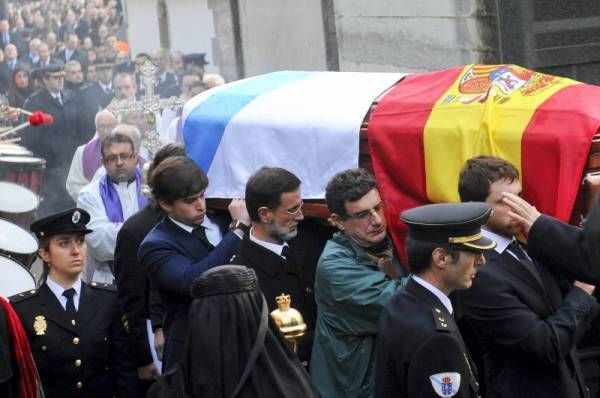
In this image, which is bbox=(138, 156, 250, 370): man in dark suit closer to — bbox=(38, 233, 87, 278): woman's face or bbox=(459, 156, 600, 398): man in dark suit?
bbox=(38, 233, 87, 278): woman's face

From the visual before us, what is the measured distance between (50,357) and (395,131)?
172 cm

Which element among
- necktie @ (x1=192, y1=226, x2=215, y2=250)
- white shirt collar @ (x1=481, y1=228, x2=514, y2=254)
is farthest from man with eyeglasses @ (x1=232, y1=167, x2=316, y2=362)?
white shirt collar @ (x1=481, y1=228, x2=514, y2=254)

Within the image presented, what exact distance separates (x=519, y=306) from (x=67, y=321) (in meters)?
2.07

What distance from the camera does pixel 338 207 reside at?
5.81 m

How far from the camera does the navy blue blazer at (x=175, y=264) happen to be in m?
6.03

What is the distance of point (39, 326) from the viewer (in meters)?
6.48

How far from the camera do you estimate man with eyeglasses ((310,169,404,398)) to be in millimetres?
5668

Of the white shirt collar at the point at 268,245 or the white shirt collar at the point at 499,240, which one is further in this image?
the white shirt collar at the point at 268,245

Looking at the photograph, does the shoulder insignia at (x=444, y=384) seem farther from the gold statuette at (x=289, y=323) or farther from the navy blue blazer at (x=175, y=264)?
the navy blue blazer at (x=175, y=264)

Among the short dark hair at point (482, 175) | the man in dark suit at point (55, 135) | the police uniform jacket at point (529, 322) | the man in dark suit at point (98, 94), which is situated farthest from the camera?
the man in dark suit at point (98, 94)

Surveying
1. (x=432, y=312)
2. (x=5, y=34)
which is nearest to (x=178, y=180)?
(x=432, y=312)

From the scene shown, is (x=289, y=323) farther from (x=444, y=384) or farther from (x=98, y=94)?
(x=98, y=94)

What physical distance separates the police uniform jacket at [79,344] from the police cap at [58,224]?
24cm

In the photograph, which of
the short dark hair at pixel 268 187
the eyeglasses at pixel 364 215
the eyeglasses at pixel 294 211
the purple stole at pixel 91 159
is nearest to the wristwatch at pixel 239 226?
the short dark hair at pixel 268 187
